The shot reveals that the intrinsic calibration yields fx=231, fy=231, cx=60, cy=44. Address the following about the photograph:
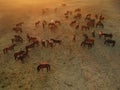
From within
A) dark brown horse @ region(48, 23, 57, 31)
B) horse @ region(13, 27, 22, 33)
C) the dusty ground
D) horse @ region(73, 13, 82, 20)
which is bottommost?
the dusty ground

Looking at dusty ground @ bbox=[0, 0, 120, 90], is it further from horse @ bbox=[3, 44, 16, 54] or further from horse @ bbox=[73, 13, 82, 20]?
horse @ bbox=[73, 13, 82, 20]

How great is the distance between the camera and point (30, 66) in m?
24.2

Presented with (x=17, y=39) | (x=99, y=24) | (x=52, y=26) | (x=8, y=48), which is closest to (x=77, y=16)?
(x=99, y=24)

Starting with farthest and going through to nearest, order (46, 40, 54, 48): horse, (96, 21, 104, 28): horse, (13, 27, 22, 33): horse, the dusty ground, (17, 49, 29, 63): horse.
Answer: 1. (96, 21, 104, 28): horse
2. (13, 27, 22, 33): horse
3. (46, 40, 54, 48): horse
4. (17, 49, 29, 63): horse
5. the dusty ground

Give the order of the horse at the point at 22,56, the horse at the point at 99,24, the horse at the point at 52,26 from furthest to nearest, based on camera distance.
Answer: the horse at the point at 99,24 → the horse at the point at 52,26 → the horse at the point at 22,56

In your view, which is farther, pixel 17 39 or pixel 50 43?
pixel 17 39

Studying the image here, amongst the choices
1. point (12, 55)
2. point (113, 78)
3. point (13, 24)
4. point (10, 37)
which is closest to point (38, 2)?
point (13, 24)

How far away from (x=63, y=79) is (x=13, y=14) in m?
21.5

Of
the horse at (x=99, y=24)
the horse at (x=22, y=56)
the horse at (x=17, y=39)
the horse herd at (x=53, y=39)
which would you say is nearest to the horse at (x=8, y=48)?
the horse herd at (x=53, y=39)

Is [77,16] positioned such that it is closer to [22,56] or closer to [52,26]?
[52,26]

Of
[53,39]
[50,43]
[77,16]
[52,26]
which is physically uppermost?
[77,16]

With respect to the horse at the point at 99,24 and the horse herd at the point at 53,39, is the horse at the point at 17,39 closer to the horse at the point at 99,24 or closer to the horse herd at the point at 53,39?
the horse herd at the point at 53,39

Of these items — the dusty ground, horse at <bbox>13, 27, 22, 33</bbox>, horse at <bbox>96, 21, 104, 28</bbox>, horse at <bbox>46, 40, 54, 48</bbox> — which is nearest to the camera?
the dusty ground

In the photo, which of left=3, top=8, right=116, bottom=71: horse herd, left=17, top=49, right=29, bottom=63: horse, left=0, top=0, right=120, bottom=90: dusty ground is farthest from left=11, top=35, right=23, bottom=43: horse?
left=17, top=49, right=29, bottom=63: horse
